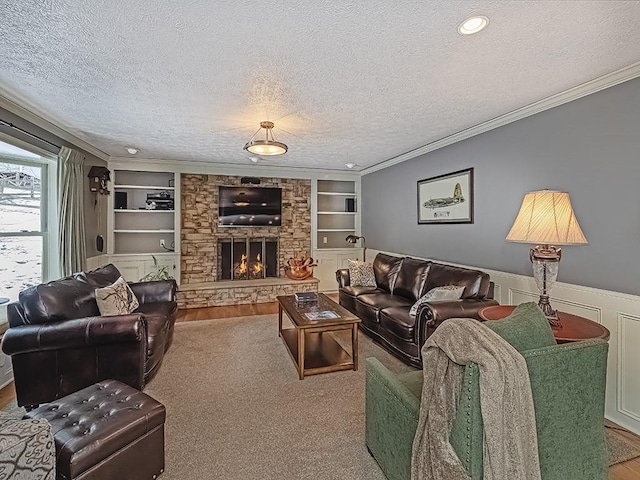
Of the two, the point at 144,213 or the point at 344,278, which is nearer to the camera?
the point at 344,278

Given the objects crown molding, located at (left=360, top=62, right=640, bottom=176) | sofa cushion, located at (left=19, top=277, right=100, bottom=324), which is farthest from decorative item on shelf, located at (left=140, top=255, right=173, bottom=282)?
crown molding, located at (left=360, top=62, right=640, bottom=176)

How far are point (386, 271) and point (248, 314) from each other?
221 cm

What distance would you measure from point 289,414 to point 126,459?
1.11m

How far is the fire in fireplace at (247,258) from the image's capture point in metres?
6.14

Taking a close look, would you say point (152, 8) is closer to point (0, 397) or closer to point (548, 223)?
point (548, 223)

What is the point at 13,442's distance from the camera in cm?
114

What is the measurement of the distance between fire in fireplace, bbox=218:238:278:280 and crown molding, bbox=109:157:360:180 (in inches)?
49.3

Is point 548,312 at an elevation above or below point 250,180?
below

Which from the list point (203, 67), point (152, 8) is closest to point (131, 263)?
point (203, 67)

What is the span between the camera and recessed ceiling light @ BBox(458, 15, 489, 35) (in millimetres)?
1744

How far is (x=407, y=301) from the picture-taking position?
403 cm

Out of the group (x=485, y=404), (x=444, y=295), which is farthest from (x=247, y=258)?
(x=485, y=404)

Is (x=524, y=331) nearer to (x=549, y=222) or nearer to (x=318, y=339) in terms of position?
(x=549, y=222)

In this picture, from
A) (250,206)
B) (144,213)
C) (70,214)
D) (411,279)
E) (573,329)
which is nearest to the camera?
(573,329)
